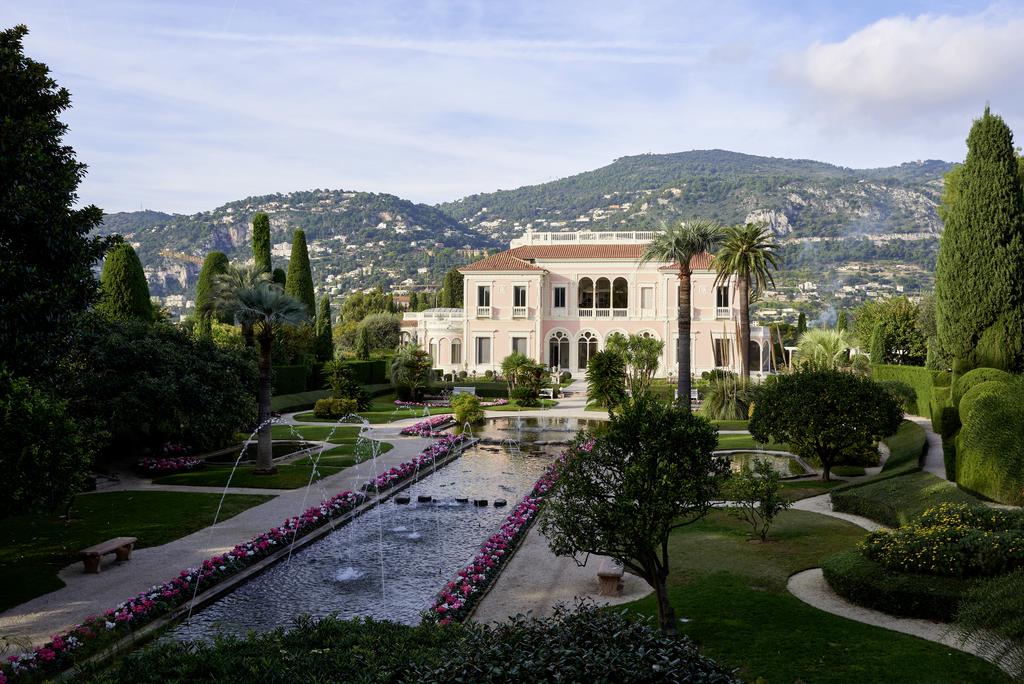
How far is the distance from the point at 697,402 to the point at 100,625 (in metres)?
31.2

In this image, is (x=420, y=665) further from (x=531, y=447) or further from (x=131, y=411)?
(x=531, y=447)

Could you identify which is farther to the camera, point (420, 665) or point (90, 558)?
point (90, 558)

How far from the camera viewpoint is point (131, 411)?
19531 millimetres

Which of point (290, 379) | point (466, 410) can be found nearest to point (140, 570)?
point (466, 410)

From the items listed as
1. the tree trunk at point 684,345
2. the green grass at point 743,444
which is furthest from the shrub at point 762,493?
the tree trunk at point 684,345

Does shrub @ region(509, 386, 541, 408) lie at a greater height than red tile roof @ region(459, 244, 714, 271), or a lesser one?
lesser

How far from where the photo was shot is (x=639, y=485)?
8742mm

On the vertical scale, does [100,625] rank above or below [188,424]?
below

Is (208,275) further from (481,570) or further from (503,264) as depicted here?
(481,570)

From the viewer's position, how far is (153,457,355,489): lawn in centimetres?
1872

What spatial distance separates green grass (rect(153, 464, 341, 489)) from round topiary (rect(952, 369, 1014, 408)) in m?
15.0

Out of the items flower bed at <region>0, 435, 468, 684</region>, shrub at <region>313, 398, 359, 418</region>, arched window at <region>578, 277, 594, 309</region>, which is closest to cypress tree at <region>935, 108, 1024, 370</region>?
flower bed at <region>0, 435, 468, 684</region>

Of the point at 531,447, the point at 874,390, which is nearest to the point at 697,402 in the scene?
the point at 531,447

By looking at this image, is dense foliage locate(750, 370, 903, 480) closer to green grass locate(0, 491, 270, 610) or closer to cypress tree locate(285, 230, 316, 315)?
green grass locate(0, 491, 270, 610)
